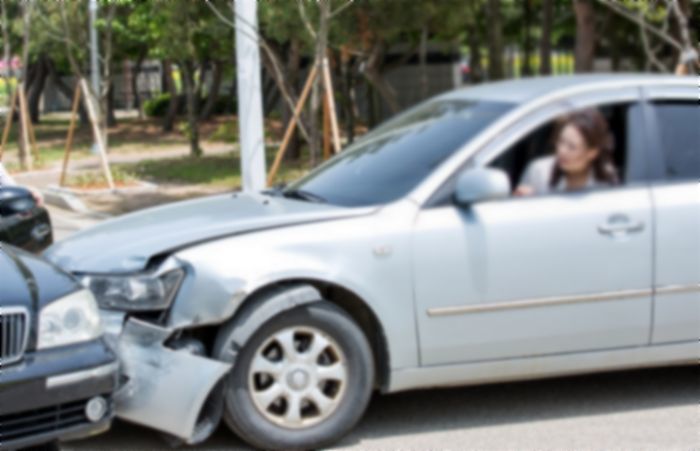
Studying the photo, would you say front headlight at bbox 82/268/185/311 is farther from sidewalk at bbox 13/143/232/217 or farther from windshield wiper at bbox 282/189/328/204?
sidewalk at bbox 13/143/232/217

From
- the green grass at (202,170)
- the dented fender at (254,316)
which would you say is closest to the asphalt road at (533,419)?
the dented fender at (254,316)

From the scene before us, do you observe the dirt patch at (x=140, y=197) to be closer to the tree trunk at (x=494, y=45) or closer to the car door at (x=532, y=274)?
the tree trunk at (x=494, y=45)

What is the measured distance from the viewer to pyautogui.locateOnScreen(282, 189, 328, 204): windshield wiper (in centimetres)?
567

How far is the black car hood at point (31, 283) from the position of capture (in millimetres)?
4635

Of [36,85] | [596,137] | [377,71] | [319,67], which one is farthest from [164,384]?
[36,85]

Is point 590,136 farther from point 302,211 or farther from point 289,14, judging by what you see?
point 289,14

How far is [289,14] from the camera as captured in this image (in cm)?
1625

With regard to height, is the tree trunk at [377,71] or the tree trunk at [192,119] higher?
the tree trunk at [377,71]

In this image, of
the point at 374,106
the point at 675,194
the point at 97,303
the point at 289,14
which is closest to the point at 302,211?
the point at 97,303

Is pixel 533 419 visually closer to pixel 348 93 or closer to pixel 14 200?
pixel 14 200

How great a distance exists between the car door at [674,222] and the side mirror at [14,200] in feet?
12.7

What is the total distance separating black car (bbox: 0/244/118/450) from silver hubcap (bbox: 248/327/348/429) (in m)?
0.68

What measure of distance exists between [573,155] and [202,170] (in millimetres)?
16099

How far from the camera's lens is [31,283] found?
15.8 ft
